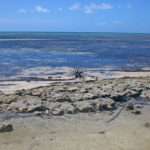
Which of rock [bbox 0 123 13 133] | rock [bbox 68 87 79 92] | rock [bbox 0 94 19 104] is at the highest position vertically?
rock [bbox 0 123 13 133]

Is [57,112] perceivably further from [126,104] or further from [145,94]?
[145,94]

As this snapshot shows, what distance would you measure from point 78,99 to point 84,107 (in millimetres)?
1382

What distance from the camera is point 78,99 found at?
1645 cm

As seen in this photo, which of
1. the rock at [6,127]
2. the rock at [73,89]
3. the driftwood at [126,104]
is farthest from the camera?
the rock at [73,89]

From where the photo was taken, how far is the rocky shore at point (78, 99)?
14953 mm

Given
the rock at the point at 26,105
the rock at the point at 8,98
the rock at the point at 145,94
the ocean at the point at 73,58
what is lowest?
the ocean at the point at 73,58

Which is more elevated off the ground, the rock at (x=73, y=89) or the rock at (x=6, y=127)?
the rock at (x=6, y=127)

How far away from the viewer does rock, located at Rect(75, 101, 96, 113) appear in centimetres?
1496

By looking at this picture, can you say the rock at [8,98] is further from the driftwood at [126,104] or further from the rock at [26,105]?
the driftwood at [126,104]

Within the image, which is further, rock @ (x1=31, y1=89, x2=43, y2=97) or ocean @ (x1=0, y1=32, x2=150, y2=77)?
ocean @ (x1=0, y1=32, x2=150, y2=77)

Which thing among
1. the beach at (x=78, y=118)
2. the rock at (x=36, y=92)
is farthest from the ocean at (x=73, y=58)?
the beach at (x=78, y=118)

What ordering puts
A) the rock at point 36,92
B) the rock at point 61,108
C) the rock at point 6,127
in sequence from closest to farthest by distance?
the rock at point 6,127 → the rock at point 61,108 → the rock at point 36,92

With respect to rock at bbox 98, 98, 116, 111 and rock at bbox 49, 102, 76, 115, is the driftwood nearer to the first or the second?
rock at bbox 98, 98, 116, 111

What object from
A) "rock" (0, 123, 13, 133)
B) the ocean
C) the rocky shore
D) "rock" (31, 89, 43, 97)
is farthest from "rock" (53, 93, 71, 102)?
the ocean
